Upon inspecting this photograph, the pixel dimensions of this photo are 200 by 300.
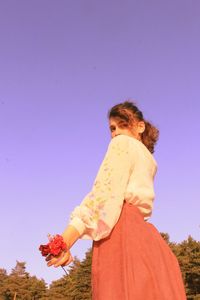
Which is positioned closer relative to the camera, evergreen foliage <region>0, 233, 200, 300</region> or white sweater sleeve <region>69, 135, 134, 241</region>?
white sweater sleeve <region>69, 135, 134, 241</region>

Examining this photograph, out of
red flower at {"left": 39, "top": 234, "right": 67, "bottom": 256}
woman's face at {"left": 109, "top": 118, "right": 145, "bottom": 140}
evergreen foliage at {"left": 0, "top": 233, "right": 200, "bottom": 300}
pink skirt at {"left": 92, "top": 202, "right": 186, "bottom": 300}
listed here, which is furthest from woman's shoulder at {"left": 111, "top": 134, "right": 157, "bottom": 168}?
evergreen foliage at {"left": 0, "top": 233, "right": 200, "bottom": 300}

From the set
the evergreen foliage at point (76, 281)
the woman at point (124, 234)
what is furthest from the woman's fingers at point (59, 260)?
the evergreen foliage at point (76, 281)

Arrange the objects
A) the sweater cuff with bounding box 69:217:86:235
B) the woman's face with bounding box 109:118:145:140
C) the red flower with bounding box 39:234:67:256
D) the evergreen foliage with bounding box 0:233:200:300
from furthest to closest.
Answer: the evergreen foliage with bounding box 0:233:200:300 < the woman's face with bounding box 109:118:145:140 < the sweater cuff with bounding box 69:217:86:235 < the red flower with bounding box 39:234:67:256

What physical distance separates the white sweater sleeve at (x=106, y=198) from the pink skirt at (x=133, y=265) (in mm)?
87

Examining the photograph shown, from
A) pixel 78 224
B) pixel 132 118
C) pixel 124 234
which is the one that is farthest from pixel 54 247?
pixel 132 118

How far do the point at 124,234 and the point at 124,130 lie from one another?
2.90 ft

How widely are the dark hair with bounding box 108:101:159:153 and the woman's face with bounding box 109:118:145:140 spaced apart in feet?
0.09

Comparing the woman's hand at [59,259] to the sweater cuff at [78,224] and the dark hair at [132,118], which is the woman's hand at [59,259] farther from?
the dark hair at [132,118]

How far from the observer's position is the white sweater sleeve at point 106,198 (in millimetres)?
2664

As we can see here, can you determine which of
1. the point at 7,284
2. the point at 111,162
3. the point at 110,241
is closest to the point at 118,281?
the point at 110,241

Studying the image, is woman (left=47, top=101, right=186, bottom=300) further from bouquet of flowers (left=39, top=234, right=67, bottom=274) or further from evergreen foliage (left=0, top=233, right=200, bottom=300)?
evergreen foliage (left=0, top=233, right=200, bottom=300)

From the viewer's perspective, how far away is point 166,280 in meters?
2.54

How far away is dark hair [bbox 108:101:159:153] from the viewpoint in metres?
3.26

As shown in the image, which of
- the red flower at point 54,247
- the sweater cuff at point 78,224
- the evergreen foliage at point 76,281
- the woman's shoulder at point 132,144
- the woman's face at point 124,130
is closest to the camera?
the red flower at point 54,247
